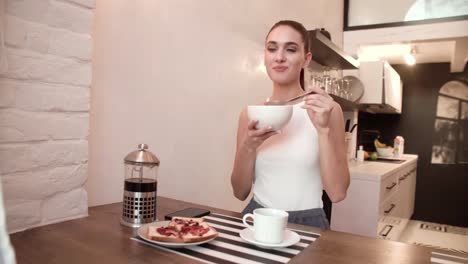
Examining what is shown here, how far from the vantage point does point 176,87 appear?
1.43 meters

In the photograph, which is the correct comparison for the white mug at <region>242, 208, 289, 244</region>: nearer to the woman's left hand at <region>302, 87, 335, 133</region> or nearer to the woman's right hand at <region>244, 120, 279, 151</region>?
the woman's right hand at <region>244, 120, 279, 151</region>

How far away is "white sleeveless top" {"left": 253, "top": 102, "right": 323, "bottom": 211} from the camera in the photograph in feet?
3.87

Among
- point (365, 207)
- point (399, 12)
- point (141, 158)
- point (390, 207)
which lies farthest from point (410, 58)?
point (141, 158)

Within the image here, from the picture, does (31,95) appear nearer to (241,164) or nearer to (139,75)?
(139,75)

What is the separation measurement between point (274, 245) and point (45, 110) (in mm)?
618

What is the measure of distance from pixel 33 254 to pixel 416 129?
4.88 m

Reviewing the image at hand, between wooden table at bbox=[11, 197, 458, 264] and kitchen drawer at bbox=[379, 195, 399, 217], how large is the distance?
5.92 feet

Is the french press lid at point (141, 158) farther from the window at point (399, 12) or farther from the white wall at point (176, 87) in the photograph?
the window at point (399, 12)

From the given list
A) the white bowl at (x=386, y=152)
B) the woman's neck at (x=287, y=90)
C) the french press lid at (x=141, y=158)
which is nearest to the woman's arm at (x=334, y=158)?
Answer: the woman's neck at (x=287, y=90)

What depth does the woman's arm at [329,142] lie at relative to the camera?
3.30 ft

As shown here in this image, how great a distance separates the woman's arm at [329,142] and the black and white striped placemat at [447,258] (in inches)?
15.7

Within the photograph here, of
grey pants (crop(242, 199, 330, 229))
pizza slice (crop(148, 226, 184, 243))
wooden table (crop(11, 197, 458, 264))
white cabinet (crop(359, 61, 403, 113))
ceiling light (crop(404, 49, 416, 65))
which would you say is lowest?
grey pants (crop(242, 199, 330, 229))

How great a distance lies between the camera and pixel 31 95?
2.74 ft

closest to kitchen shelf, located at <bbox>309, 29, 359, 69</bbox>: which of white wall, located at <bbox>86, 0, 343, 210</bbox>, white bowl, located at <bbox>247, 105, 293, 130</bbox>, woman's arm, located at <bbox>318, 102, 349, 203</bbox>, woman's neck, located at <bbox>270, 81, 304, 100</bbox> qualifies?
white wall, located at <bbox>86, 0, 343, 210</bbox>
